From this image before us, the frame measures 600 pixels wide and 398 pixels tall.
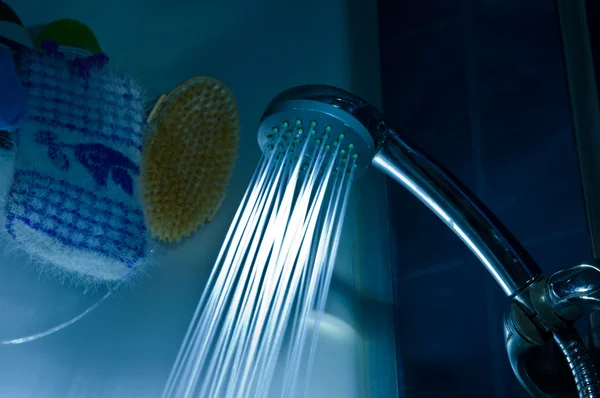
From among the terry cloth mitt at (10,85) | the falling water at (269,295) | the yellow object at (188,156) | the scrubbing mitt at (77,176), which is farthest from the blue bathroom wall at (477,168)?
the terry cloth mitt at (10,85)

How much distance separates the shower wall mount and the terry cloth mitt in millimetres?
241

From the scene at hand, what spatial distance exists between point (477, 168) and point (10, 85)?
21.7 inches

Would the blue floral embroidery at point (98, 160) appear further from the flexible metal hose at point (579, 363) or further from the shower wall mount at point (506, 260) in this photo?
the flexible metal hose at point (579, 363)

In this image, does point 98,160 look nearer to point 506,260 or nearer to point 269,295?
point 269,295

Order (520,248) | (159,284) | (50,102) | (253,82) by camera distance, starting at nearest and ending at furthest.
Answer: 1. (520,248)
2. (50,102)
3. (159,284)
4. (253,82)

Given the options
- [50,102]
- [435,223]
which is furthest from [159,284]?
[435,223]

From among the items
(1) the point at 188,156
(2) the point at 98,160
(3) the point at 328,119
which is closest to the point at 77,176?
(2) the point at 98,160

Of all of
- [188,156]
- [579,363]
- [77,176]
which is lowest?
[579,363]

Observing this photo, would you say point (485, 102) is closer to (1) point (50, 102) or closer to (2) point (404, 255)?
(2) point (404, 255)

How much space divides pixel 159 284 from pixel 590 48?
1.90 ft

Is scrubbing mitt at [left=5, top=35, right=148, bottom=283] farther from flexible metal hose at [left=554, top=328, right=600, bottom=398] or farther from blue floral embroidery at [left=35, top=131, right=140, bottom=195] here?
flexible metal hose at [left=554, top=328, right=600, bottom=398]

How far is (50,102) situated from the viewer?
30.1 inches

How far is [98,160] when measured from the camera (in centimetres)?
78

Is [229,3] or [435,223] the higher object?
[229,3]
